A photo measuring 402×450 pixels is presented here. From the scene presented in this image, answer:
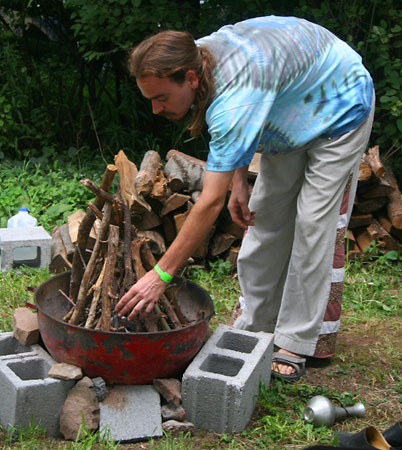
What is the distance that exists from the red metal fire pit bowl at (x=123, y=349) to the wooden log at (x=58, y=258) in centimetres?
150

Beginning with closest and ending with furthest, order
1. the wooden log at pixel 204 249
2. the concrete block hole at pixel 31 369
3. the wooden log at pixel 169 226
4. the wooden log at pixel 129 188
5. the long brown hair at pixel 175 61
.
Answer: the long brown hair at pixel 175 61 → the concrete block hole at pixel 31 369 → the wooden log at pixel 129 188 → the wooden log at pixel 169 226 → the wooden log at pixel 204 249

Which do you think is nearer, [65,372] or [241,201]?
[65,372]

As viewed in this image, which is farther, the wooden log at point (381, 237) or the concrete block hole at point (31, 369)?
the wooden log at point (381, 237)

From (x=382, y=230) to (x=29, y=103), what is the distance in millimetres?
4331

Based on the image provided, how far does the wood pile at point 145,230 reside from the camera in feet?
10.4

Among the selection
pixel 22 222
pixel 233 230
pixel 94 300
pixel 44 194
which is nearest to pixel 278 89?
pixel 94 300

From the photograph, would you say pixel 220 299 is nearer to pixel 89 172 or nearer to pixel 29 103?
pixel 89 172

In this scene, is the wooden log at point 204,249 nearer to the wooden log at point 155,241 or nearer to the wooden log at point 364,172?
the wooden log at point 155,241

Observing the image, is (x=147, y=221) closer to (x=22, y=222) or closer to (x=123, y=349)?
(x=22, y=222)

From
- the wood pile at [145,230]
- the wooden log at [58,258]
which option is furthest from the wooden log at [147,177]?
the wooden log at [58,258]

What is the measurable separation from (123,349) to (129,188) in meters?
1.70

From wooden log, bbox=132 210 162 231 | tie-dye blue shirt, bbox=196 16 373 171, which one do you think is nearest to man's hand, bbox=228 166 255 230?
tie-dye blue shirt, bbox=196 16 373 171

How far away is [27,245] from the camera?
4.77 m

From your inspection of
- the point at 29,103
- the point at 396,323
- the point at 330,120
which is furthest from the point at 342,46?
the point at 29,103
